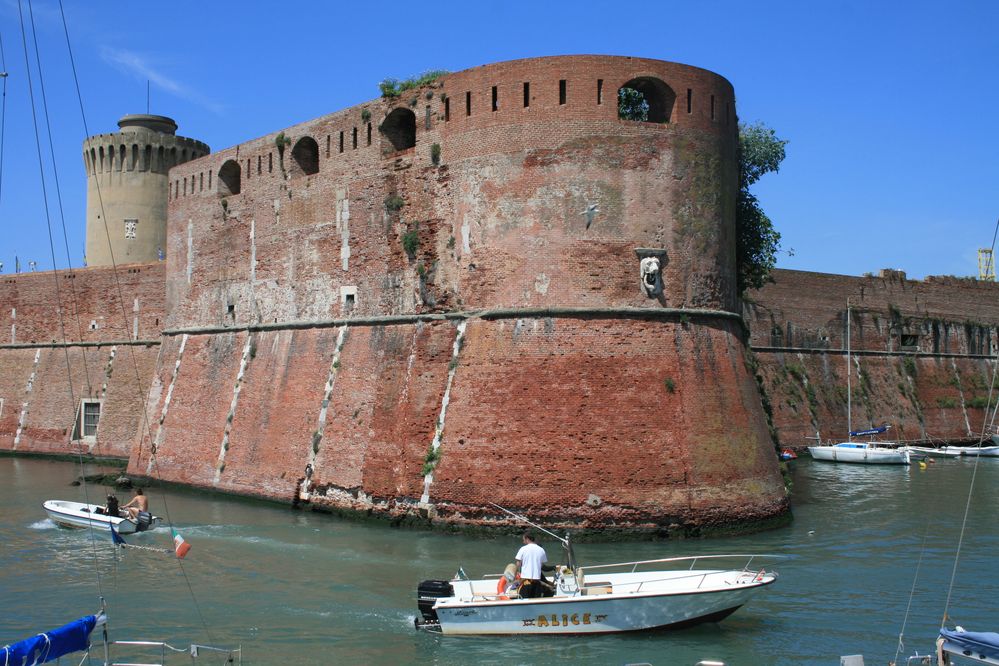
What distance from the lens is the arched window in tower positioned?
24266 millimetres

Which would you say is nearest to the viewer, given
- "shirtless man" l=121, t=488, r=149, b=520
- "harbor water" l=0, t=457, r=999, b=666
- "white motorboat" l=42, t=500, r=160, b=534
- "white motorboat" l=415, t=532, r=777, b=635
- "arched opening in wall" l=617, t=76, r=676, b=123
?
"harbor water" l=0, t=457, r=999, b=666

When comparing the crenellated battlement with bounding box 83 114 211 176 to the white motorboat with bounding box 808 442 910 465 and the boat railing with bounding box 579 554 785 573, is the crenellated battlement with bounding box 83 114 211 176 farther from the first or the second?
the boat railing with bounding box 579 554 785 573

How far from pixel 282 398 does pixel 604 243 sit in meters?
9.11

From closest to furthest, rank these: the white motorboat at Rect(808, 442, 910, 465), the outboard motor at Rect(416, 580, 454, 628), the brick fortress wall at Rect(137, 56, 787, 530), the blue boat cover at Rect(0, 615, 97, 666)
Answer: the blue boat cover at Rect(0, 615, 97, 666) → the outboard motor at Rect(416, 580, 454, 628) → the brick fortress wall at Rect(137, 56, 787, 530) → the white motorboat at Rect(808, 442, 910, 465)

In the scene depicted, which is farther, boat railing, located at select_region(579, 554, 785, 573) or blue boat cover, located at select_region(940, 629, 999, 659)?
boat railing, located at select_region(579, 554, 785, 573)

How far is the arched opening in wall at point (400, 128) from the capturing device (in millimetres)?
21562

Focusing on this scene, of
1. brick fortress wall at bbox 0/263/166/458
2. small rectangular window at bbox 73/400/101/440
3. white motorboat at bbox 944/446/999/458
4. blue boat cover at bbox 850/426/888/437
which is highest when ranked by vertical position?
brick fortress wall at bbox 0/263/166/458

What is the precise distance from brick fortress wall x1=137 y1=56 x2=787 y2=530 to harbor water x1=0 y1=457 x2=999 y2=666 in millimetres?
940

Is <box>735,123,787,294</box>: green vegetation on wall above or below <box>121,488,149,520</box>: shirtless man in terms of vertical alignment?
above

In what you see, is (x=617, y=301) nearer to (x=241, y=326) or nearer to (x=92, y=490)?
(x=241, y=326)

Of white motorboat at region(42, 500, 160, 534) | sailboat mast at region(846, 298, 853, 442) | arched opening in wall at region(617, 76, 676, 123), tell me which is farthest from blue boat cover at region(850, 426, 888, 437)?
white motorboat at region(42, 500, 160, 534)

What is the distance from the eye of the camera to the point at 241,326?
25703 millimetres

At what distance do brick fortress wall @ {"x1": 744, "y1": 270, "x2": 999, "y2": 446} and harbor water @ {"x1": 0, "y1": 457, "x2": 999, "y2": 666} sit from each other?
15741mm

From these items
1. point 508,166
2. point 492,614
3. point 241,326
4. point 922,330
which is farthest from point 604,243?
point 922,330
